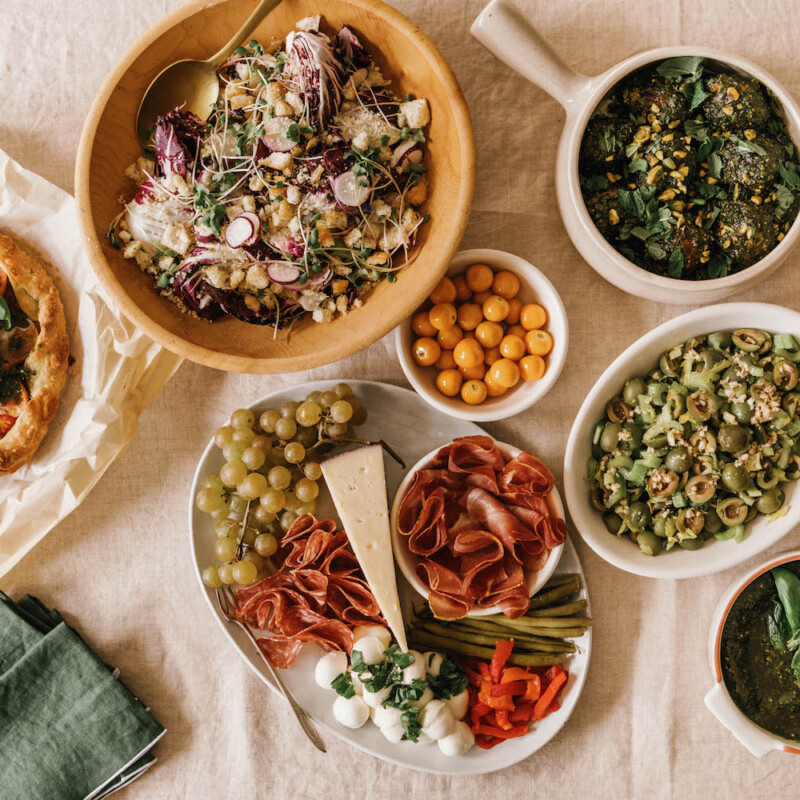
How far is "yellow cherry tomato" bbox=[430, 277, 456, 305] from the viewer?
1506 mm

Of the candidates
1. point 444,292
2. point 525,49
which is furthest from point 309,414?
point 525,49

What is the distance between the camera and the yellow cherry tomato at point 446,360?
5.07 ft

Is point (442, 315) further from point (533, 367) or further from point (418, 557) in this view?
point (418, 557)

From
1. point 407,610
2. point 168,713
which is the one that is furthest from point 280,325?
point 168,713

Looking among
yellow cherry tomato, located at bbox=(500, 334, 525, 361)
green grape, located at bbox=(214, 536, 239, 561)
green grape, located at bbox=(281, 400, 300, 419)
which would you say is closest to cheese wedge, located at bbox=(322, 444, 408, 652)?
green grape, located at bbox=(281, 400, 300, 419)

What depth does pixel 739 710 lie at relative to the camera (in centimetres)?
158

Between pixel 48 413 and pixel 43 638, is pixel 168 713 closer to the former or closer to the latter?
pixel 43 638

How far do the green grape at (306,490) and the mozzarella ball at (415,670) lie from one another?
Result: 0.41m

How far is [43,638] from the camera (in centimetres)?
166

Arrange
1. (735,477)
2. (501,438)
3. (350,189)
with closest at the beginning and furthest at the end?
(350,189) < (735,477) < (501,438)

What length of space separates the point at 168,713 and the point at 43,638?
1.17 ft

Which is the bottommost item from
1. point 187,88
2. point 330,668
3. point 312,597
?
point 330,668

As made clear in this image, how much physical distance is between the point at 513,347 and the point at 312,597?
71cm

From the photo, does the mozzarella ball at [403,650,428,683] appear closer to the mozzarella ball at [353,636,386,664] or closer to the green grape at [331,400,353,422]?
the mozzarella ball at [353,636,386,664]
